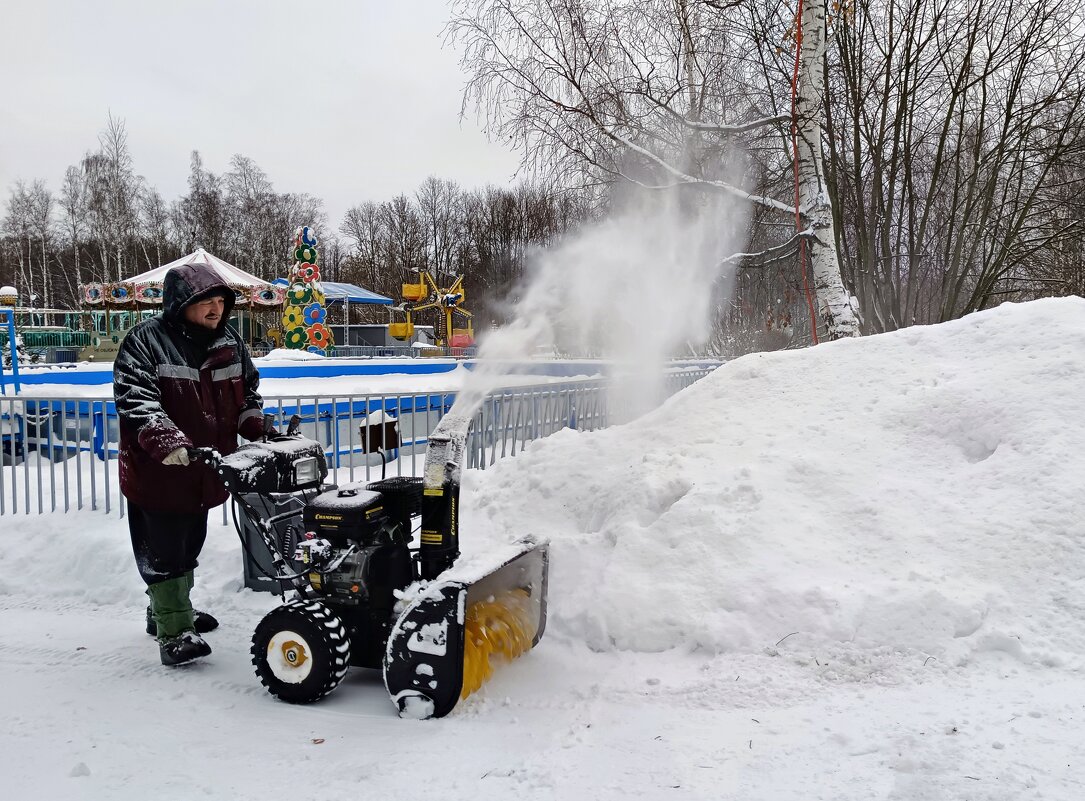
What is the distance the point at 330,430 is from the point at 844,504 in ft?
16.2

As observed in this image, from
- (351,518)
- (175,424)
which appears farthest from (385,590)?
(175,424)

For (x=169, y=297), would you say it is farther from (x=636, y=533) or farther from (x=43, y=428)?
(x=43, y=428)

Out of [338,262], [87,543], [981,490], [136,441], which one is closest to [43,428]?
[87,543]

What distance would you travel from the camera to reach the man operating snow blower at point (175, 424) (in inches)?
138

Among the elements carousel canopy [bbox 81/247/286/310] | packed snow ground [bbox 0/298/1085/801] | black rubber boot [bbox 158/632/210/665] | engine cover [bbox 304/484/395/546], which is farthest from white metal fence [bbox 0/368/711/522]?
carousel canopy [bbox 81/247/286/310]

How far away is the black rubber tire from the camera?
10.0 feet

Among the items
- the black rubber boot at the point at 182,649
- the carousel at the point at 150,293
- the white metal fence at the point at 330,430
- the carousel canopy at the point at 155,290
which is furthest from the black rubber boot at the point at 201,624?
the carousel canopy at the point at 155,290

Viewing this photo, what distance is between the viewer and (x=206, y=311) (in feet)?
12.3

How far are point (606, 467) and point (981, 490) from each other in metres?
2.17

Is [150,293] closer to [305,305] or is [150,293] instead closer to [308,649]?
[305,305]

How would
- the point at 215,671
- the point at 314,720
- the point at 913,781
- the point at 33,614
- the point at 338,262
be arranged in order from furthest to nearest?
the point at 338,262 < the point at 33,614 < the point at 215,671 < the point at 314,720 < the point at 913,781

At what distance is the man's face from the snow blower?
807 millimetres

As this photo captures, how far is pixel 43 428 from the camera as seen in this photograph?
8703 mm

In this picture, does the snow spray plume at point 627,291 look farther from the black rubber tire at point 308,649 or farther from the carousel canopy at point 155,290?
the carousel canopy at point 155,290
